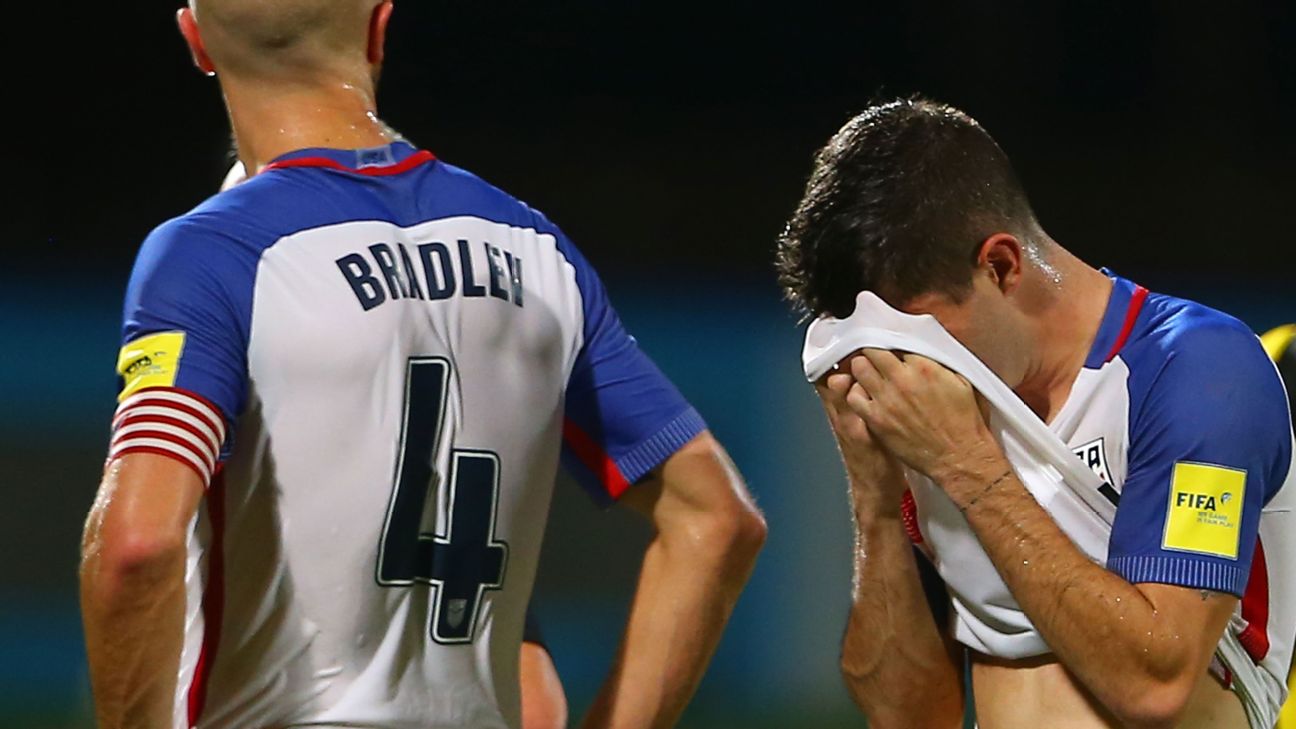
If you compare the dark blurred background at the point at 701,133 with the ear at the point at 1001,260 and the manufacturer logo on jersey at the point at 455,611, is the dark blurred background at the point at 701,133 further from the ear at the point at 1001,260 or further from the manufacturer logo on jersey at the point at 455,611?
the manufacturer logo on jersey at the point at 455,611

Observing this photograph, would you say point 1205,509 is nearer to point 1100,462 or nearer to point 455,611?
point 1100,462

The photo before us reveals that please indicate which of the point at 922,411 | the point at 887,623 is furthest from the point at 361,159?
the point at 887,623

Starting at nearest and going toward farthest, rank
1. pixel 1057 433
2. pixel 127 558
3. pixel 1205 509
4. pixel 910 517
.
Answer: pixel 127 558 → pixel 1205 509 → pixel 1057 433 → pixel 910 517

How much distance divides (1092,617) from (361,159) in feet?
3.69

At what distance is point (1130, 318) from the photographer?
244 centimetres

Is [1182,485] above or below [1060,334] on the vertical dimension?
below

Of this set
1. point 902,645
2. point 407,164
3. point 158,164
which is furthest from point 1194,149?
point 407,164

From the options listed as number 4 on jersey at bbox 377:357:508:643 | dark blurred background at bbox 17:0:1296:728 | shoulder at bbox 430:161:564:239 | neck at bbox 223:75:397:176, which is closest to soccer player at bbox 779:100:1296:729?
shoulder at bbox 430:161:564:239

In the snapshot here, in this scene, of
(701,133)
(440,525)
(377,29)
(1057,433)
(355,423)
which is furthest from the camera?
(701,133)

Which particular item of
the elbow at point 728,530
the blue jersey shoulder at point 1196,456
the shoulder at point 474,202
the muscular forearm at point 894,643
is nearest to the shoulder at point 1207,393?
the blue jersey shoulder at point 1196,456

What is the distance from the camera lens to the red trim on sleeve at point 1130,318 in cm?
240

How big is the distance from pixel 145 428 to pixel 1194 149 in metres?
7.69

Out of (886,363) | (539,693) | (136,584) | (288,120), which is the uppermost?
(288,120)

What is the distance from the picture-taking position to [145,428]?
1727 millimetres
